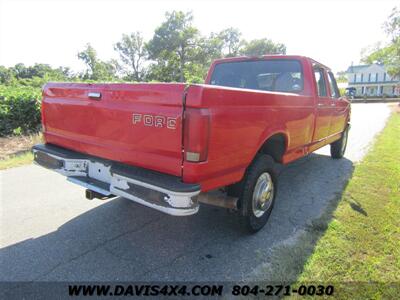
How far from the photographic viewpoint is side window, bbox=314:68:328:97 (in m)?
5.14

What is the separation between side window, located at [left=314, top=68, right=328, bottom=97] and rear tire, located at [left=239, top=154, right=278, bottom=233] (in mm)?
2322

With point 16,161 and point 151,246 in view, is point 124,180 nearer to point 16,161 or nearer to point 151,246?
point 151,246

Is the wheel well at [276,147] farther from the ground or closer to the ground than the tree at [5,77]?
closer to the ground

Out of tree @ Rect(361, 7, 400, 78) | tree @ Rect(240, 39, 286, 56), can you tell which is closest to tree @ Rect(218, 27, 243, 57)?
tree @ Rect(240, 39, 286, 56)

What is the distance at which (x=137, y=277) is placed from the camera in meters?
2.73

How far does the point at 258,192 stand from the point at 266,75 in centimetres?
228

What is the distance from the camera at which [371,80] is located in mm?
66500

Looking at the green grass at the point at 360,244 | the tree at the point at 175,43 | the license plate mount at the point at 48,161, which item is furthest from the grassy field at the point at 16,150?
the tree at the point at 175,43

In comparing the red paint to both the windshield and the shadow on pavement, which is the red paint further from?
the windshield

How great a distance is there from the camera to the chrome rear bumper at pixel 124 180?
7.93ft

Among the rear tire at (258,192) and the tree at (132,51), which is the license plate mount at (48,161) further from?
the tree at (132,51)

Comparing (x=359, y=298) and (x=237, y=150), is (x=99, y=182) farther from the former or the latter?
(x=359, y=298)

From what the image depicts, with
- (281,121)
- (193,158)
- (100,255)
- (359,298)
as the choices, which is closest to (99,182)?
(100,255)

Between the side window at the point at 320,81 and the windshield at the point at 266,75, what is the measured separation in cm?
51
